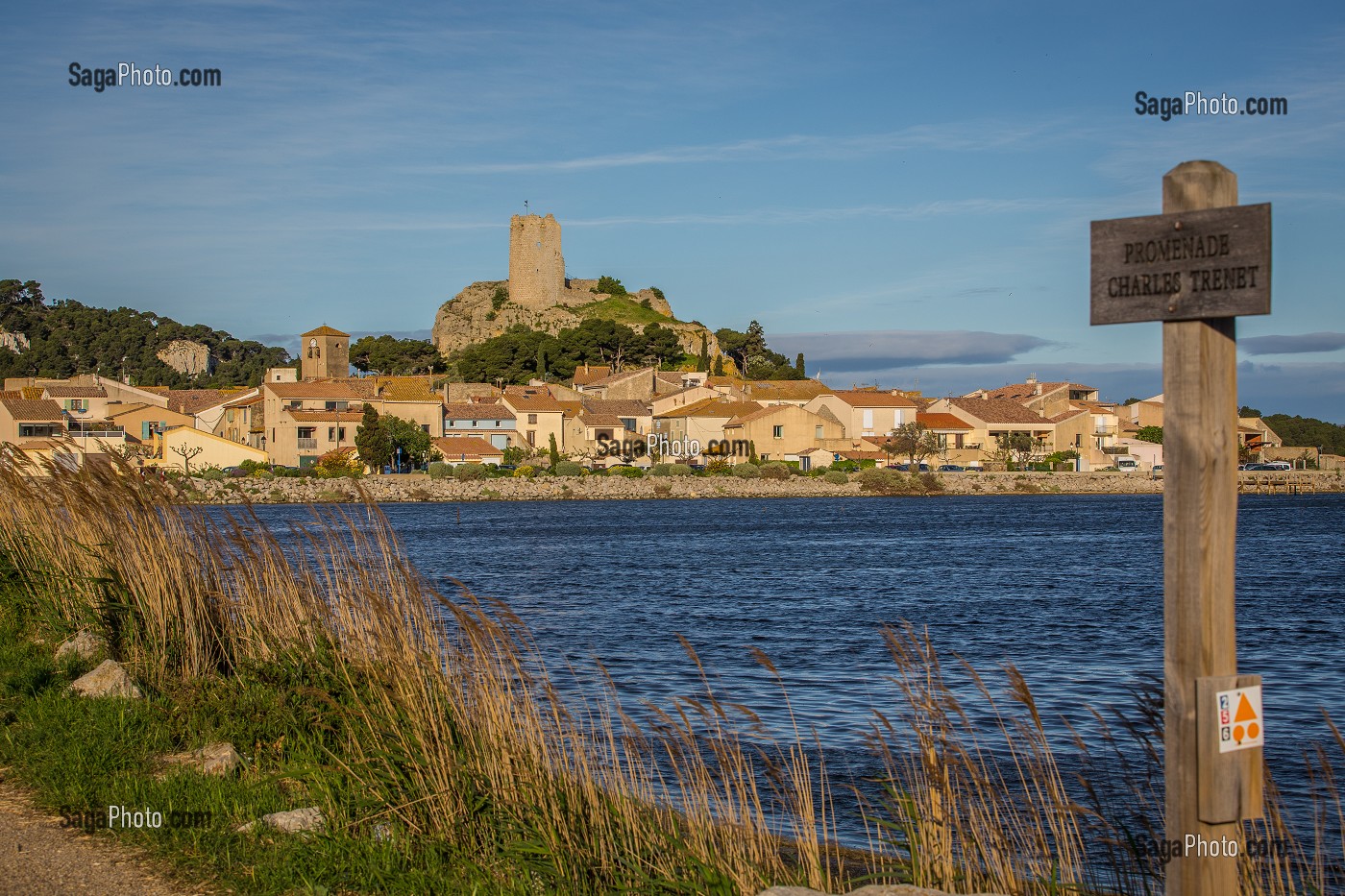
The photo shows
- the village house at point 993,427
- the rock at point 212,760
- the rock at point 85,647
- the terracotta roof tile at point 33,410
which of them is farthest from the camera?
the village house at point 993,427

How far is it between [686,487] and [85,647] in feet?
204

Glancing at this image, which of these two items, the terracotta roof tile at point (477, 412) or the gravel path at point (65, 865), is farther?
the terracotta roof tile at point (477, 412)

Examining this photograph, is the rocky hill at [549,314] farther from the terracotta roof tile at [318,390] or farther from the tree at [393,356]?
the terracotta roof tile at [318,390]

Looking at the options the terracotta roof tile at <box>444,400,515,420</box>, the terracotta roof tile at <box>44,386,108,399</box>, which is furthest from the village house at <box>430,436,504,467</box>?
the terracotta roof tile at <box>44,386,108,399</box>

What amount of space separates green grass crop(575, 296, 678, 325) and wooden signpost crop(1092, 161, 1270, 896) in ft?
356

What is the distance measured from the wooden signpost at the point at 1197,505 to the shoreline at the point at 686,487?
170ft

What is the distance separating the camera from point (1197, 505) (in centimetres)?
333

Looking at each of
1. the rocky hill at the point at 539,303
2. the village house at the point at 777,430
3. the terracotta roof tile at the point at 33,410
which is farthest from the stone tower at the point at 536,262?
the terracotta roof tile at the point at 33,410

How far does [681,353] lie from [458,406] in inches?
1306

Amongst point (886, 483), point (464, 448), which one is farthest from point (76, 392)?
point (886, 483)

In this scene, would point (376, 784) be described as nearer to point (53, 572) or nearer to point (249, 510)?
point (249, 510)

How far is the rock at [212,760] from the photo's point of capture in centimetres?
572

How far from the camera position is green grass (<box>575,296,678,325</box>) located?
112688 mm

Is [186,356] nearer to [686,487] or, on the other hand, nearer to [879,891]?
[686,487]
